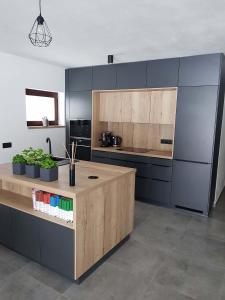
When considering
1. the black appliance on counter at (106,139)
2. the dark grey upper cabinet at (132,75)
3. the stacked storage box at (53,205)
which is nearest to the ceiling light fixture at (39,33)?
the stacked storage box at (53,205)

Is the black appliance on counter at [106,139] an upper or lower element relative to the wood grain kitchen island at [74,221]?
upper

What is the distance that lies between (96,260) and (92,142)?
2.87 metres

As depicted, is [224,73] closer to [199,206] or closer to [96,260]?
[199,206]

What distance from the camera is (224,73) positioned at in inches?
146

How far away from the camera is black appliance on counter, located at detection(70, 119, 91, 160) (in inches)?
199

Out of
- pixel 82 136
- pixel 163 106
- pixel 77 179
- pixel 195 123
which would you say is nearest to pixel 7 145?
pixel 82 136

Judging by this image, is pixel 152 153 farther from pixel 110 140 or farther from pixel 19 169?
pixel 19 169

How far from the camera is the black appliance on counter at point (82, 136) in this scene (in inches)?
199

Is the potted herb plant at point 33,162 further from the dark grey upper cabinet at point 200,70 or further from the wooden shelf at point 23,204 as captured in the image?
the dark grey upper cabinet at point 200,70

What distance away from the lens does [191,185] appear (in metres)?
3.86

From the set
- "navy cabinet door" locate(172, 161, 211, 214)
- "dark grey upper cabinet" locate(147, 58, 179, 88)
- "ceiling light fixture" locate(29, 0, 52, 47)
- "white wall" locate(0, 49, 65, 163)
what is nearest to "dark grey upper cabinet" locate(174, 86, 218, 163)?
"navy cabinet door" locate(172, 161, 211, 214)

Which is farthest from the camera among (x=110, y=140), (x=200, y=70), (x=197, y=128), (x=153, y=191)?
(x=110, y=140)

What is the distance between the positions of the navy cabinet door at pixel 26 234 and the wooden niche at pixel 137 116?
2702mm

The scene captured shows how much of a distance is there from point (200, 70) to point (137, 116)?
54.2 inches
